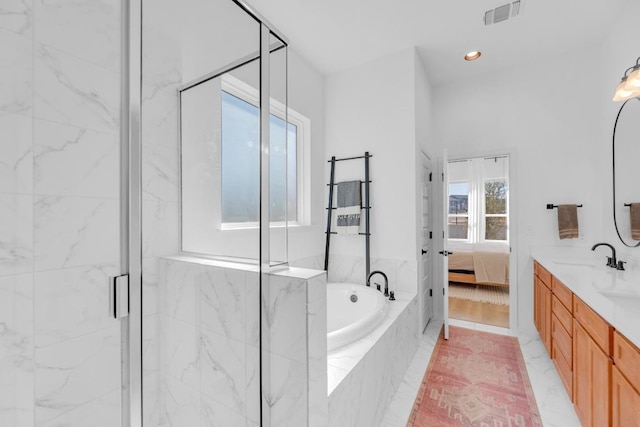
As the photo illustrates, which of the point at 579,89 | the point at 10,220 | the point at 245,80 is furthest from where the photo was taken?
the point at 579,89

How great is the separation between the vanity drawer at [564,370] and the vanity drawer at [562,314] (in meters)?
0.23

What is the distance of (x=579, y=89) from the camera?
2.71 metres

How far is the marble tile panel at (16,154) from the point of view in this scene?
853 millimetres

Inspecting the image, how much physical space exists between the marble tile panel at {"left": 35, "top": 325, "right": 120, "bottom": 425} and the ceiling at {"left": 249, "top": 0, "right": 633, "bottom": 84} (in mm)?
2303

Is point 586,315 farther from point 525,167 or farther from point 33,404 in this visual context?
point 33,404

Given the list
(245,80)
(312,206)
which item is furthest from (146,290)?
(312,206)

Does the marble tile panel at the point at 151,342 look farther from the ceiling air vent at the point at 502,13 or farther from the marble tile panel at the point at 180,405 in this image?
the ceiling air vent at the point at 502,13

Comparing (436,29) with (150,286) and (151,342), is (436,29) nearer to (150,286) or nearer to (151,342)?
(150,286)

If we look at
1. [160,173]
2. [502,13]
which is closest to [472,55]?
[502,13]

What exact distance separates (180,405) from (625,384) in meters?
1.77

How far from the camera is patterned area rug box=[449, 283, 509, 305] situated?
13.1ft

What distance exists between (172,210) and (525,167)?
10.7ft

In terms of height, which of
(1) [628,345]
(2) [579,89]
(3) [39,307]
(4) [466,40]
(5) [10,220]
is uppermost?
(4) [466,40]

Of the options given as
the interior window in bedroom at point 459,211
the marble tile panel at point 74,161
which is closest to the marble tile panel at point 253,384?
the marble tile panel at point 74,161
